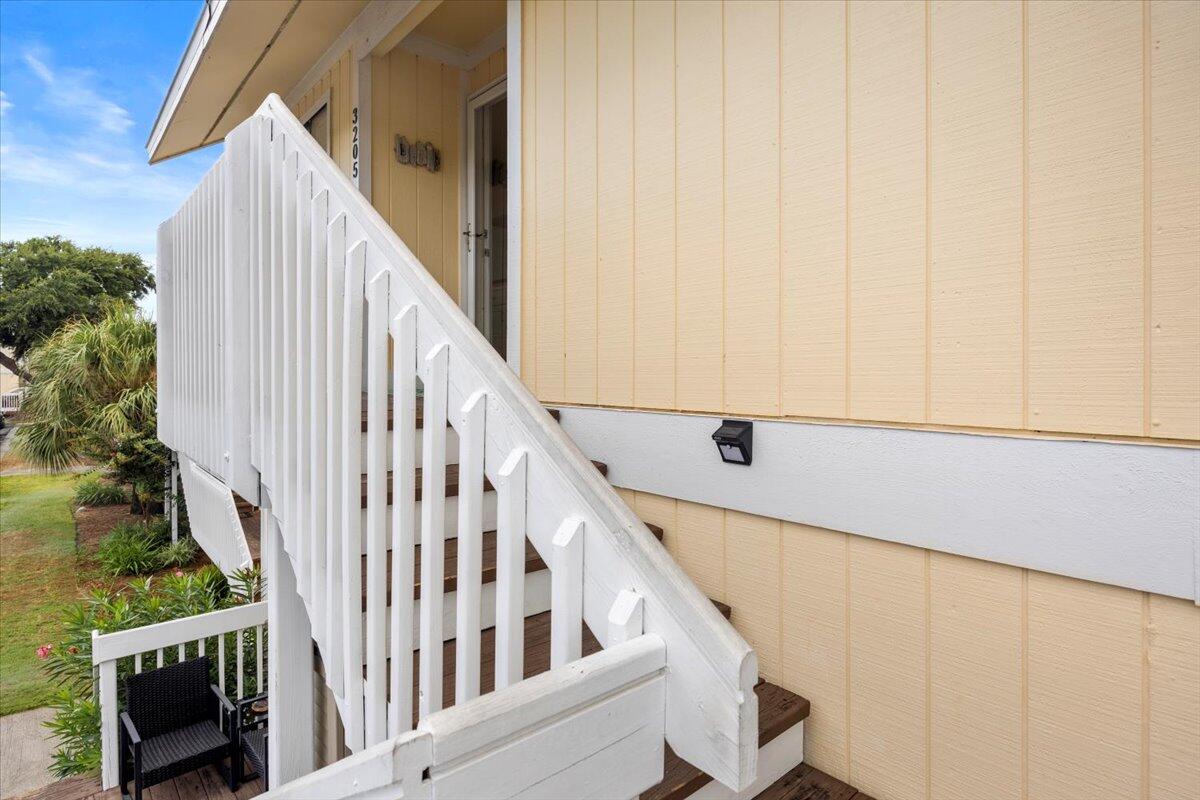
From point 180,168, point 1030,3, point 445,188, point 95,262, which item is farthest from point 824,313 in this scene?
point 180,168

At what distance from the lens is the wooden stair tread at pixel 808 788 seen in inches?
60.7

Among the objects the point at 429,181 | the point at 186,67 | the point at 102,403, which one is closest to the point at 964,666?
the point at 429,181

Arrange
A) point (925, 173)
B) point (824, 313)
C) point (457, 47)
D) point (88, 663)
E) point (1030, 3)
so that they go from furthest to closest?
point (457, 47) → point (88, 663) → point (824, 313) → point (925, 173) → point (1030, 3)

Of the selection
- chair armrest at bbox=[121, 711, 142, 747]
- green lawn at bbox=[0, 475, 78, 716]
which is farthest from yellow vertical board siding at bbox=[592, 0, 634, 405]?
green lawn at bbox=[0, 475, 78, 716]

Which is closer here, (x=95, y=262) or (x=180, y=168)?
(x=95, y=262)

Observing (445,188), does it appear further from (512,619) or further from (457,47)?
(512,619)

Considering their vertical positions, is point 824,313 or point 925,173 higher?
point 925,173

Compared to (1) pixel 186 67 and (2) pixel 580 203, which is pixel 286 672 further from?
(1) pixel 186 67

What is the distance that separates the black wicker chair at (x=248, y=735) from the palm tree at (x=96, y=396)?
5.52 metres

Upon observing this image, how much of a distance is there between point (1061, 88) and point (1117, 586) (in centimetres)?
99

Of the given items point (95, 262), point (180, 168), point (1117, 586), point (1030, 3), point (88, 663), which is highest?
point (180, 168)

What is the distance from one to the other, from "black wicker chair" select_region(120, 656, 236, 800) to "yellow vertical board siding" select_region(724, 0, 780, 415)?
2.95m

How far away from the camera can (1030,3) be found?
4.29ft

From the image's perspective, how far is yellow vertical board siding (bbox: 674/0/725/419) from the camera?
6.32ft
